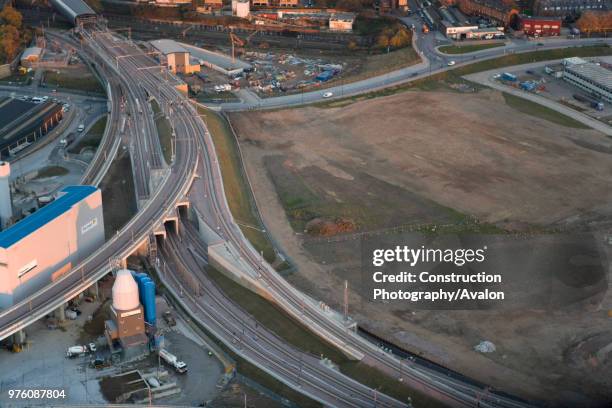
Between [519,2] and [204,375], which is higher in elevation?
[519,2]

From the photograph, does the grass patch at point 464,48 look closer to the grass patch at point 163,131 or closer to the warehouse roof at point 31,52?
the grass patch at point 163,131

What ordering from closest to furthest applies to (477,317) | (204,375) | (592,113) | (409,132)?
(204,375), (477,317), (409,132), (592,113)

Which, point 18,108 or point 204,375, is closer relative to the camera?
point 204,375

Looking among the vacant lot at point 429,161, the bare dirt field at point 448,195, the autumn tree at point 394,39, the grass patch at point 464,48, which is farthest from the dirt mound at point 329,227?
the autumn tree at point 394,39

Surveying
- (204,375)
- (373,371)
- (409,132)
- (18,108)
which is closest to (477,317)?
(373,371)

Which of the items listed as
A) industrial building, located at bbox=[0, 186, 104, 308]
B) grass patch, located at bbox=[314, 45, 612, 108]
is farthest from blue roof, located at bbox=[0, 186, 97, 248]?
grass patch, located at bbox=[314, 45, 612, 108]

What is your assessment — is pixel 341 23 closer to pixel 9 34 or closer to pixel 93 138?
pixel 9 34

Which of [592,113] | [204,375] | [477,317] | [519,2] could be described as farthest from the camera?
[519,2]

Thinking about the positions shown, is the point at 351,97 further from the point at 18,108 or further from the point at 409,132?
the point at 18,108
